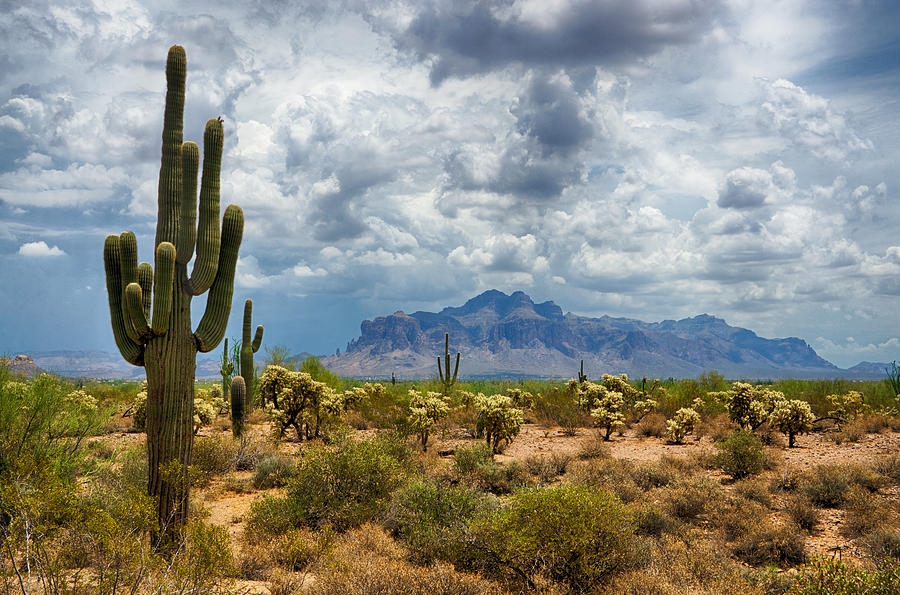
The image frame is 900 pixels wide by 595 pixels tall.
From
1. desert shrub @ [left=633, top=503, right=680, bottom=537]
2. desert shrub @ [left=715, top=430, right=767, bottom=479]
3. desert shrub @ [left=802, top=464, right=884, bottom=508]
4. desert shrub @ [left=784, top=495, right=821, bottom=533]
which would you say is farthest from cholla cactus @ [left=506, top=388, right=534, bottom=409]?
desert shrub @ [left=633, top=503, right=680, bottom=537]

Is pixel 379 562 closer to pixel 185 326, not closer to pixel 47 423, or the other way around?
pixel 185 326

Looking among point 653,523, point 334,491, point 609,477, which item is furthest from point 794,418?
point 334,491

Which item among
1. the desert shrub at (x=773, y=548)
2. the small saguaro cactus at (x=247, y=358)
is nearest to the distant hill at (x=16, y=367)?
the small saguaro cactus at (x=247, y=358)

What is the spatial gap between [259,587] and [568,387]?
2434 cm

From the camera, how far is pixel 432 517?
26.6ft

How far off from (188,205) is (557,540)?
7.08 metres

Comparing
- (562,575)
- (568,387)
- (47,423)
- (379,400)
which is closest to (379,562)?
(562,575)

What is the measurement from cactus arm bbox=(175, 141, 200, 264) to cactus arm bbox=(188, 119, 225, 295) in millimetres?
146

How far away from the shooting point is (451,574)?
598 cm

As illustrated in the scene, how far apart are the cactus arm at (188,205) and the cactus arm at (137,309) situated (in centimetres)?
77

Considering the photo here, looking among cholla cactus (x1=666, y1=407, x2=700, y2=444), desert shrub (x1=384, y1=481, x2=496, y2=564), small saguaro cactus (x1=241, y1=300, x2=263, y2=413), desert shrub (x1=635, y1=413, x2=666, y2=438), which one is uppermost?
small saguaro cactus (x1=241, y1=300, x2=263, y2=413)

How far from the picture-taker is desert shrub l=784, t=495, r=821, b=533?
9.57m

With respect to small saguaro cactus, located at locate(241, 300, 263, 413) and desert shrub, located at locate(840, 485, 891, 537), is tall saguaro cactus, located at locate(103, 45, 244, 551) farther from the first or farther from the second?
small saguaro cactus, located at locate(241, 300, 263, 413)

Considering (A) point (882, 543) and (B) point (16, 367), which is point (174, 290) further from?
(B) point (16, 367)
